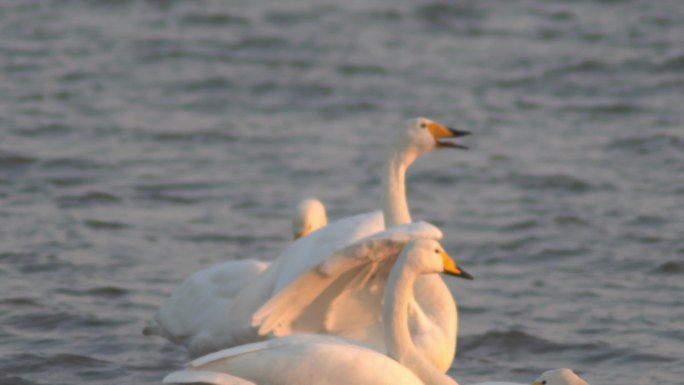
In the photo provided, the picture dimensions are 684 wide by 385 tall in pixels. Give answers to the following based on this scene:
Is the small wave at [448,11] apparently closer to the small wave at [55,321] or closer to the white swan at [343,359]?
the small wave at [55,321]

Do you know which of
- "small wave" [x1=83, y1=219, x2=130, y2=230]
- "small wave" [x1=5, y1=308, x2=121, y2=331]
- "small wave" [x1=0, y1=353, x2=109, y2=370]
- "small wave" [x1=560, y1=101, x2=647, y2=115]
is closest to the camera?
"small wave" [x1=0, y1=353, x2=109, y2=370]

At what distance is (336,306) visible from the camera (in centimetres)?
790

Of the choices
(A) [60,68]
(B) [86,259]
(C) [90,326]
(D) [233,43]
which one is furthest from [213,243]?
(D) [233,43]

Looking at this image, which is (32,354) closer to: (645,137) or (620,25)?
(645,137)

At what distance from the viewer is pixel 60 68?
15.9 metres

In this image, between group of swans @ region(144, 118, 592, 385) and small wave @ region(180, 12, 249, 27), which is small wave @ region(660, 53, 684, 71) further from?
group of swans @ region(144, 118, 592, 385)

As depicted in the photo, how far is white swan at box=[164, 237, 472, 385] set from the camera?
22.0 ft

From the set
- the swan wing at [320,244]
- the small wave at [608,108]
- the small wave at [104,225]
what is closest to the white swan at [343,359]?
the swan wing at [320,244]

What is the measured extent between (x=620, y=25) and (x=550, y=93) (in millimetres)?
2680

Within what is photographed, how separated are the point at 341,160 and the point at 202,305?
13.3 feet

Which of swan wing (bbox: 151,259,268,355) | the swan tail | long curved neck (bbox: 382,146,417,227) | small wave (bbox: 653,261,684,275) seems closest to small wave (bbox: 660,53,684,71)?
small wave (bbox: 653,261,684,275)

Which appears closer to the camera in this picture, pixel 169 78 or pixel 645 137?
pixel 645 137

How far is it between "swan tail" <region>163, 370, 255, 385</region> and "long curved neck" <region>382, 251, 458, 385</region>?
2.49ft

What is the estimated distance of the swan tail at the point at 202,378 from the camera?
6621 millimetres
